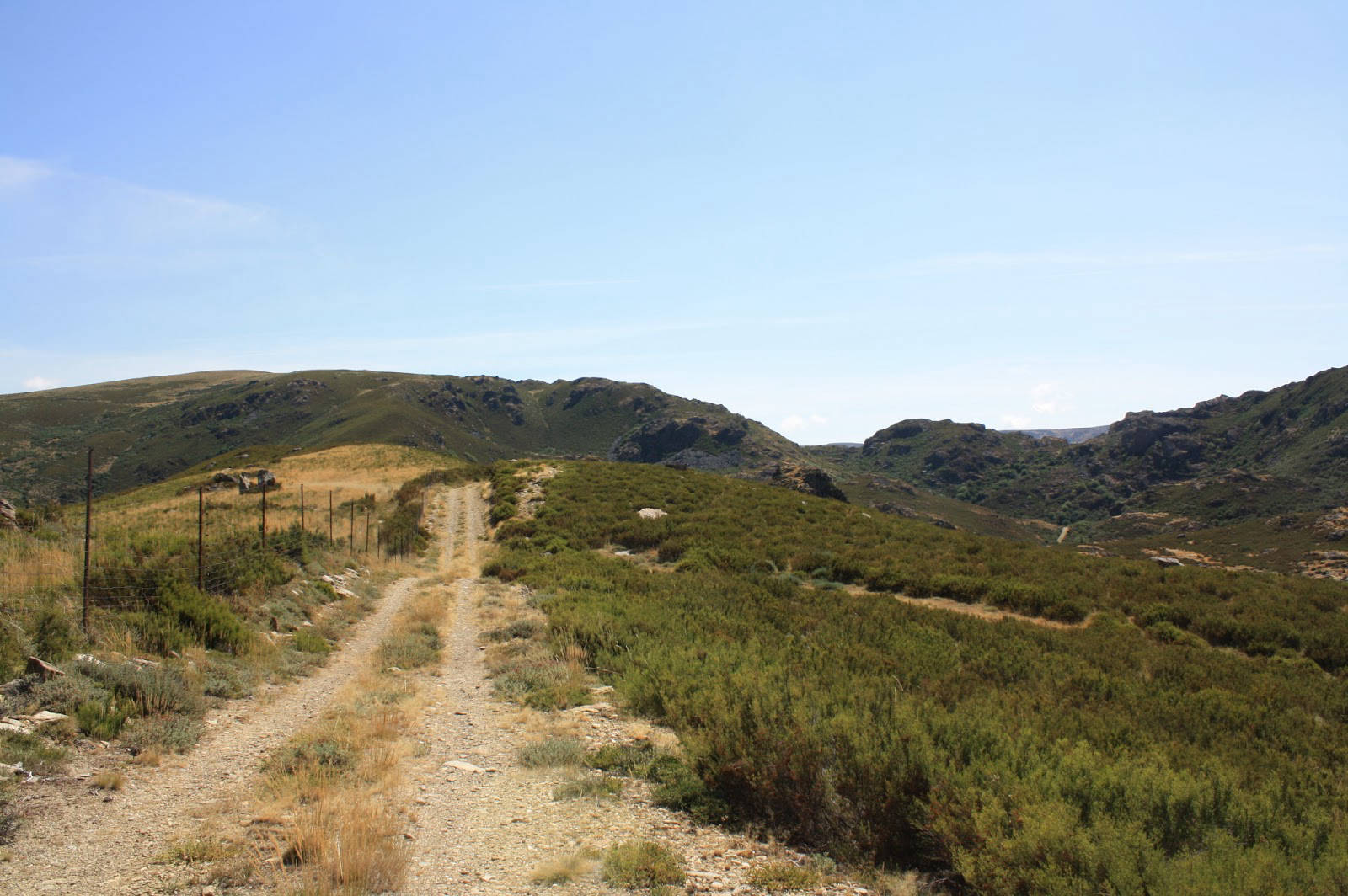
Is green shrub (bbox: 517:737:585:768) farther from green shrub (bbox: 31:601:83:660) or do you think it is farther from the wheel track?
green shrub (bbox: 31:601:83:660)

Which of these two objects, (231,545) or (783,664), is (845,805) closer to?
(783,664)

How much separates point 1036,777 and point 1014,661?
6.50 meters

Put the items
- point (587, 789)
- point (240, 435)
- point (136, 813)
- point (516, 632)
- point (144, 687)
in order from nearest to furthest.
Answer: point (136, 813)
point (587, 789)
point (144, 687)
point (516, 632)
point (240, 435)

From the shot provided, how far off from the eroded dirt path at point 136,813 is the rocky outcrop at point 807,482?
40029 millimetres

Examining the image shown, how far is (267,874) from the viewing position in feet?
16.4

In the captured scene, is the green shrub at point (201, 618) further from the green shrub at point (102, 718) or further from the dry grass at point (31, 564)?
the green shrub at point (102, 718)

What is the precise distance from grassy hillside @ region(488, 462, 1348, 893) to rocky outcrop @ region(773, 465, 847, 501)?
2419 cm

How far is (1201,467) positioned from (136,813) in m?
208

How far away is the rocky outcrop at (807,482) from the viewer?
1854 inches

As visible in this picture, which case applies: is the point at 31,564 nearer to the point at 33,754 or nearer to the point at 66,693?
the point at 66,693

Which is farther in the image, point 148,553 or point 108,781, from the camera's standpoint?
point 148,553

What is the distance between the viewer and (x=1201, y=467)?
535ft

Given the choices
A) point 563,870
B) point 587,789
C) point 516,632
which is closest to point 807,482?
point 516,632

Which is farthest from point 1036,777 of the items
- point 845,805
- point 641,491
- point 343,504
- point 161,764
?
point 343,504
